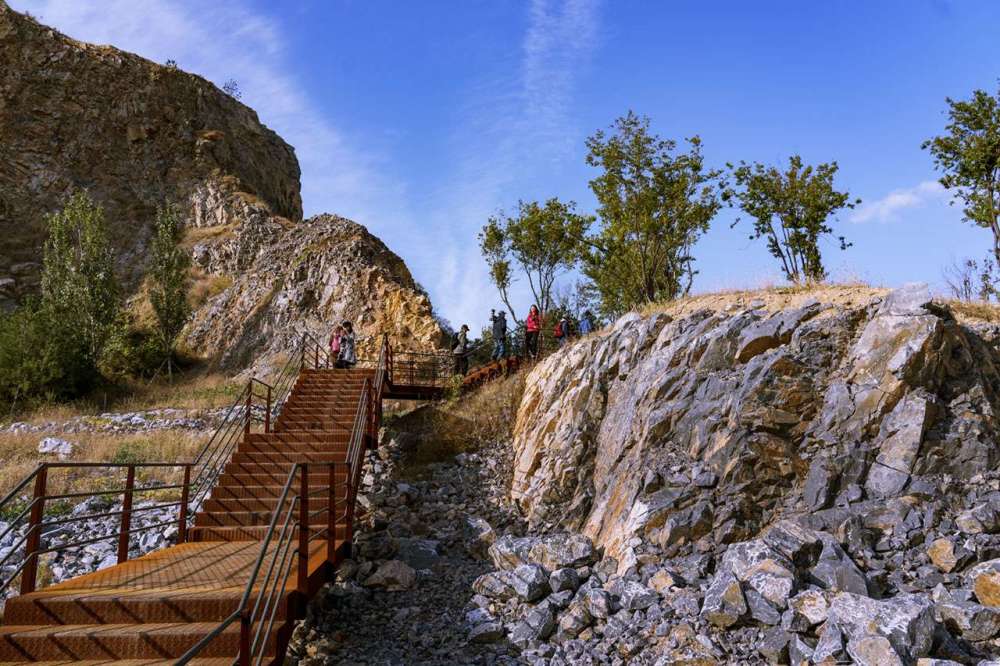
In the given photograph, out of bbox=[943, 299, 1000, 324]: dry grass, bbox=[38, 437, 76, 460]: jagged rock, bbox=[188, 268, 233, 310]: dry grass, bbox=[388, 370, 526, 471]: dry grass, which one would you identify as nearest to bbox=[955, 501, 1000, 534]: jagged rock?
bbox=[943, 299, 1000, 324]: dry grass

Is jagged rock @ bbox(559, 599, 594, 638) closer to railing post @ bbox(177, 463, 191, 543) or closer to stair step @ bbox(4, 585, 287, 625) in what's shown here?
stair step @ bbox(4, 585, 287, 625)

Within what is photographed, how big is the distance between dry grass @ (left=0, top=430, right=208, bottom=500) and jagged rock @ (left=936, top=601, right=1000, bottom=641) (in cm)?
1615

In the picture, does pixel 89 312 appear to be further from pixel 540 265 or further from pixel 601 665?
pixel 601 665

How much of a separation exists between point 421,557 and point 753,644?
6242 mm

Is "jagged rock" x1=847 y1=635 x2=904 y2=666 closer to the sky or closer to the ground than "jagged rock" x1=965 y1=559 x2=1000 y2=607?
closer to the ground

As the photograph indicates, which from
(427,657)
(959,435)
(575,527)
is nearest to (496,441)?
(575,527)

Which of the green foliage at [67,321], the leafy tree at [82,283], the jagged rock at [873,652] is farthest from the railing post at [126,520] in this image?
the leafy tree at [82,283]

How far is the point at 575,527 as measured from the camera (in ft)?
38.1

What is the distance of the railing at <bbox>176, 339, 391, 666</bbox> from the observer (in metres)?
4.91

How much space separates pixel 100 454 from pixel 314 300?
13740 millimetres

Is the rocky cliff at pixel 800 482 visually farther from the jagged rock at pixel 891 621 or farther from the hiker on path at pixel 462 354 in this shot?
the hiker on path at pixel 462 354

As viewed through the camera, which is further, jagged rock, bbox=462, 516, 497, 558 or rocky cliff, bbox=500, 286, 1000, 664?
jagged rock, bbox=462, 516, 497, 558

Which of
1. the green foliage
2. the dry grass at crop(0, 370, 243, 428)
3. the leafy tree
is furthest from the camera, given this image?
the leafy tree

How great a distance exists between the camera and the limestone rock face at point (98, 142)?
129 ft
